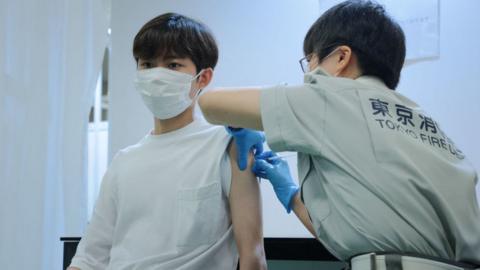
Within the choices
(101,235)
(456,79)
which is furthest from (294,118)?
(456,79)

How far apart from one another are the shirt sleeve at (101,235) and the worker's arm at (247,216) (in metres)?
0.34

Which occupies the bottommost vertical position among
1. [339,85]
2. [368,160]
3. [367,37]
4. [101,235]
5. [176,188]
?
[101,235]

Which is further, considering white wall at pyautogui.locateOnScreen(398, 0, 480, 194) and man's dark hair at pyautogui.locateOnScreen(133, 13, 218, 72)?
white wall at pyautogui.locateOnScreen(398, 0, 480, 194)

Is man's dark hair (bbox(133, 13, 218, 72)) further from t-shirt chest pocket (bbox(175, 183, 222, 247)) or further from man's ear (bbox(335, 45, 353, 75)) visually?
man's ear (bbox(335, 45, 353, 75))

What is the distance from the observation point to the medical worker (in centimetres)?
79

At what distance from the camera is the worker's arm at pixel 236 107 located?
35.1 inches

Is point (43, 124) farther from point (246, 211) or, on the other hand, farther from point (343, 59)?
point (343, 59)

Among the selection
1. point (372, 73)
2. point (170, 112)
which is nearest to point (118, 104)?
point (170, 112)

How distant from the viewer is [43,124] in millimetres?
2035

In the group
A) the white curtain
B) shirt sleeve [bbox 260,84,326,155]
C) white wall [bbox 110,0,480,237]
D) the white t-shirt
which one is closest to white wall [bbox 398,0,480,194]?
white wall [bbox 110,0,480,237]

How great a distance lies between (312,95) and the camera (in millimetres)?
858

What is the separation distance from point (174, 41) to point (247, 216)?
0.50 metres

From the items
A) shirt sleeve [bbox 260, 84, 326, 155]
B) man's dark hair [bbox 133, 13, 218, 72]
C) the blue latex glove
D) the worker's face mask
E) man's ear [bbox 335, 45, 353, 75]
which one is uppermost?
man's dark hair [bbox 133, 13, 218, 72]

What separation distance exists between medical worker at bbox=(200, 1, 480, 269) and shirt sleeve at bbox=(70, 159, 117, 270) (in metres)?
0.50
